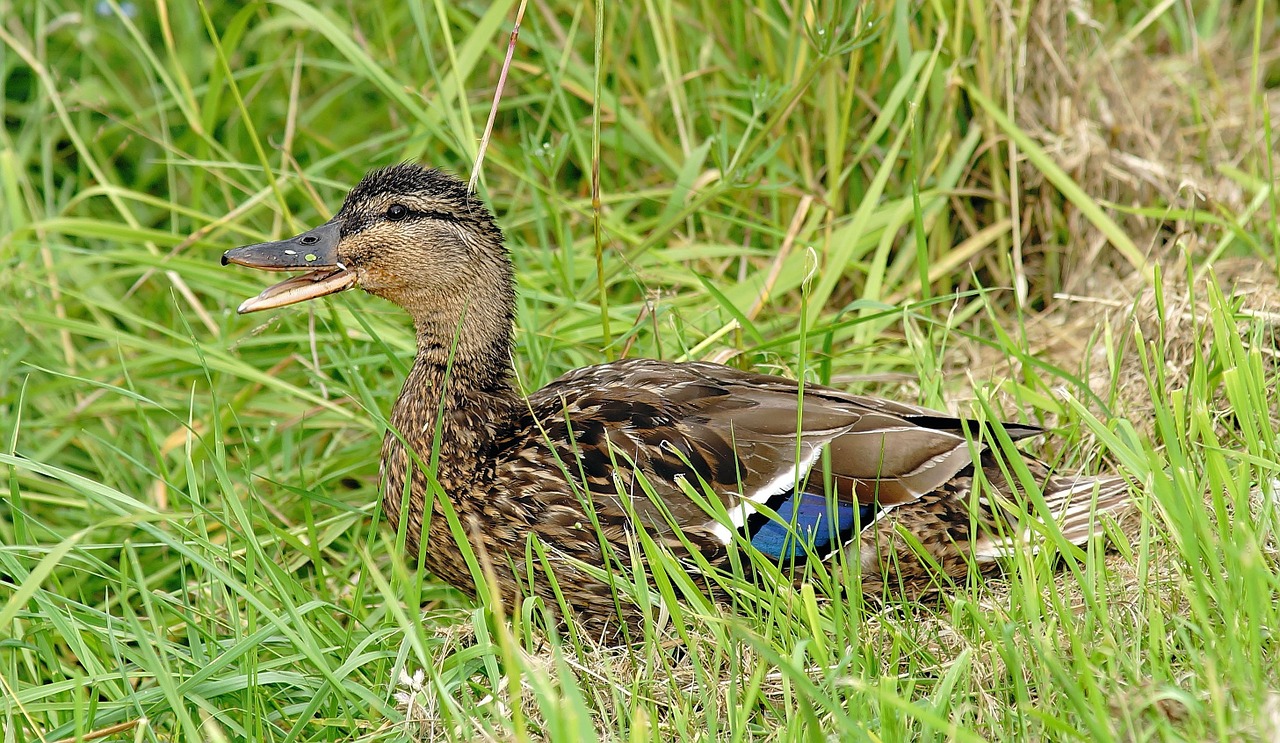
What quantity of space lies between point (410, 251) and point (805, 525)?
3.67 feet

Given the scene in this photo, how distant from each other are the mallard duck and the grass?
0.47 ft

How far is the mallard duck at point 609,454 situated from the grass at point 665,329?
0.14 metres

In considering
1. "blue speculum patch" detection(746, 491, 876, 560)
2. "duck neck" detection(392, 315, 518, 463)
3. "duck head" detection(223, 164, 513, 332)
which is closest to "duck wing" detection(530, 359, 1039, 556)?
"blue speculum patch" detection(746, 491, 876, 560)

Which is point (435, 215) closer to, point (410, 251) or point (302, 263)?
point (410, 251)

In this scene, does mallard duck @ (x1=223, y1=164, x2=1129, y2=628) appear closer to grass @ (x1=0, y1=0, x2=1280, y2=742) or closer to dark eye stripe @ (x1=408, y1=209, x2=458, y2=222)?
dark eye stripe @ (x1=408, y1=209, x2=458, y2=222)

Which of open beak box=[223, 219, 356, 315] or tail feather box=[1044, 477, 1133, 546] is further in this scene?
open beak box=[223, 219, 356, 315]

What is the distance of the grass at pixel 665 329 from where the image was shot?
2.31m

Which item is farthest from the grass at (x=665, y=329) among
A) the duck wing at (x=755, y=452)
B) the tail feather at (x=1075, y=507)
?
the duck wing at (x=755, y=452)

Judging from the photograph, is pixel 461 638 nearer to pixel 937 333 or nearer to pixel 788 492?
pixel 788 492

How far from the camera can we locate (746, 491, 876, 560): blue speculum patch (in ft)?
9.05

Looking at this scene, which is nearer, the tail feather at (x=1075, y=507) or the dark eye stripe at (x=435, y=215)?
the tail feather at (x=1075, y=507)

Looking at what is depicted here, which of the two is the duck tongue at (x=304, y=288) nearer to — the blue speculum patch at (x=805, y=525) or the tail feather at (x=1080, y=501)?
the blue speculum patch at (x=805, y=525)

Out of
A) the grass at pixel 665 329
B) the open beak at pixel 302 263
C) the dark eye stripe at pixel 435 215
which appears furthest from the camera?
the dark eye stripe at pixel 435 215

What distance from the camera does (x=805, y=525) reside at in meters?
2.78
